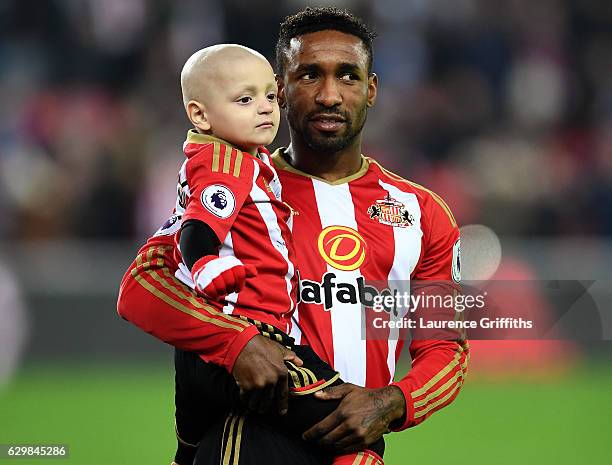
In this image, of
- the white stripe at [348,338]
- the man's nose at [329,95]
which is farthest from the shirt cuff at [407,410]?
the man's nose at [329,95]

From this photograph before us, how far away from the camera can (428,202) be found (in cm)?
340

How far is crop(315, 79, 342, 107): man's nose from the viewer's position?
3254 mm

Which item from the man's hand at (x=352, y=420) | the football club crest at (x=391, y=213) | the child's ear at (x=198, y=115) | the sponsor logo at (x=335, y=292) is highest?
the child's ear at (x=198, y=115)

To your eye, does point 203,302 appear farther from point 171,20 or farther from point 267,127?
point 171,20

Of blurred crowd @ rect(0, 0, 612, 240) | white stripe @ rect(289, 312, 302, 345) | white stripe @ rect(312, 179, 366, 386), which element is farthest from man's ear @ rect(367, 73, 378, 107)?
blurred crowd @ rect(0, 0, 612, 240)

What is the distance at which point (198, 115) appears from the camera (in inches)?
119

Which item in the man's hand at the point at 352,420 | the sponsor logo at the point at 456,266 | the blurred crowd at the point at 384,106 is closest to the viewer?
the man's hand at the point at 352,420

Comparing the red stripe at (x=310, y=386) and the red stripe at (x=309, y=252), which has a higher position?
the red stripe at (x=309, y=252)

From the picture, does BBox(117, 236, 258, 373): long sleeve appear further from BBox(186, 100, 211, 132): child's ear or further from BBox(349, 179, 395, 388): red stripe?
BBox(349, 179, 395, 388): red stripe

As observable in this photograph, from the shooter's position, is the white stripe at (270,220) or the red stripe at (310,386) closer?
the red stripe at (310,386)

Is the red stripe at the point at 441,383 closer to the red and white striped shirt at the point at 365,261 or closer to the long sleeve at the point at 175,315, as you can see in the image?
the red and white striped shirt at the point at 365,261

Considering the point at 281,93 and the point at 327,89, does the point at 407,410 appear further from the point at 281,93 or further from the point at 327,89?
the point at 281,93

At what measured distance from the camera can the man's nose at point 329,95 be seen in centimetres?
325

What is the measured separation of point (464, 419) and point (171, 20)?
5166mm
